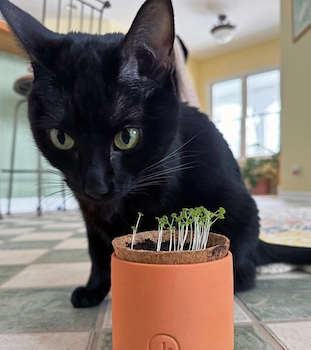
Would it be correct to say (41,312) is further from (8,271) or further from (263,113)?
(263,113)

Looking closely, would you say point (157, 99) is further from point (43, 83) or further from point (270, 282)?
point (270, 282)

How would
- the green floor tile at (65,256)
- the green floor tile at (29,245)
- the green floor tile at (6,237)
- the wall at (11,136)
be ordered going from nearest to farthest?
the green floor tile at (65,256)
the green floor tile at (29,245)
the green floor tile at (6,237)
the wall at (11,136)

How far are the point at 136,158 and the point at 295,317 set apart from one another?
0.38m

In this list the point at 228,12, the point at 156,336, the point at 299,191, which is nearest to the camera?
the point at 156,336

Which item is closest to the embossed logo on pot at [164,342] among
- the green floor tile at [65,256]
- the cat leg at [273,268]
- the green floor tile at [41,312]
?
the green floor tile at [41,312]

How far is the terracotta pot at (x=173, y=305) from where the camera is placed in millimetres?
383

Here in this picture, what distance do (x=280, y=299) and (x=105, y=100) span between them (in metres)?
0.51

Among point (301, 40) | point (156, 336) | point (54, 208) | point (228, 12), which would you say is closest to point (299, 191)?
point (301, 40)

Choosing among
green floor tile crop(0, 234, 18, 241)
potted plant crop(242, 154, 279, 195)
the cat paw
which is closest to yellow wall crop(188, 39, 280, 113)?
potted plant crop(242, 154, 279, 195)

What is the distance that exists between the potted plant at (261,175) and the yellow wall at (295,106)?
1463 mm

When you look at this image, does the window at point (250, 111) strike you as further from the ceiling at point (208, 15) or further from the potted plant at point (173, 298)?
the potted plant at point (173, 298)

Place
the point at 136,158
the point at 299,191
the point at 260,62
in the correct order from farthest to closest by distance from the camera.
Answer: the point at 260,62 < the point at 299,191 < the point at 136,158

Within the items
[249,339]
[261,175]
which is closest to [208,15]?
[261,175]

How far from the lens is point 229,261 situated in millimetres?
421
